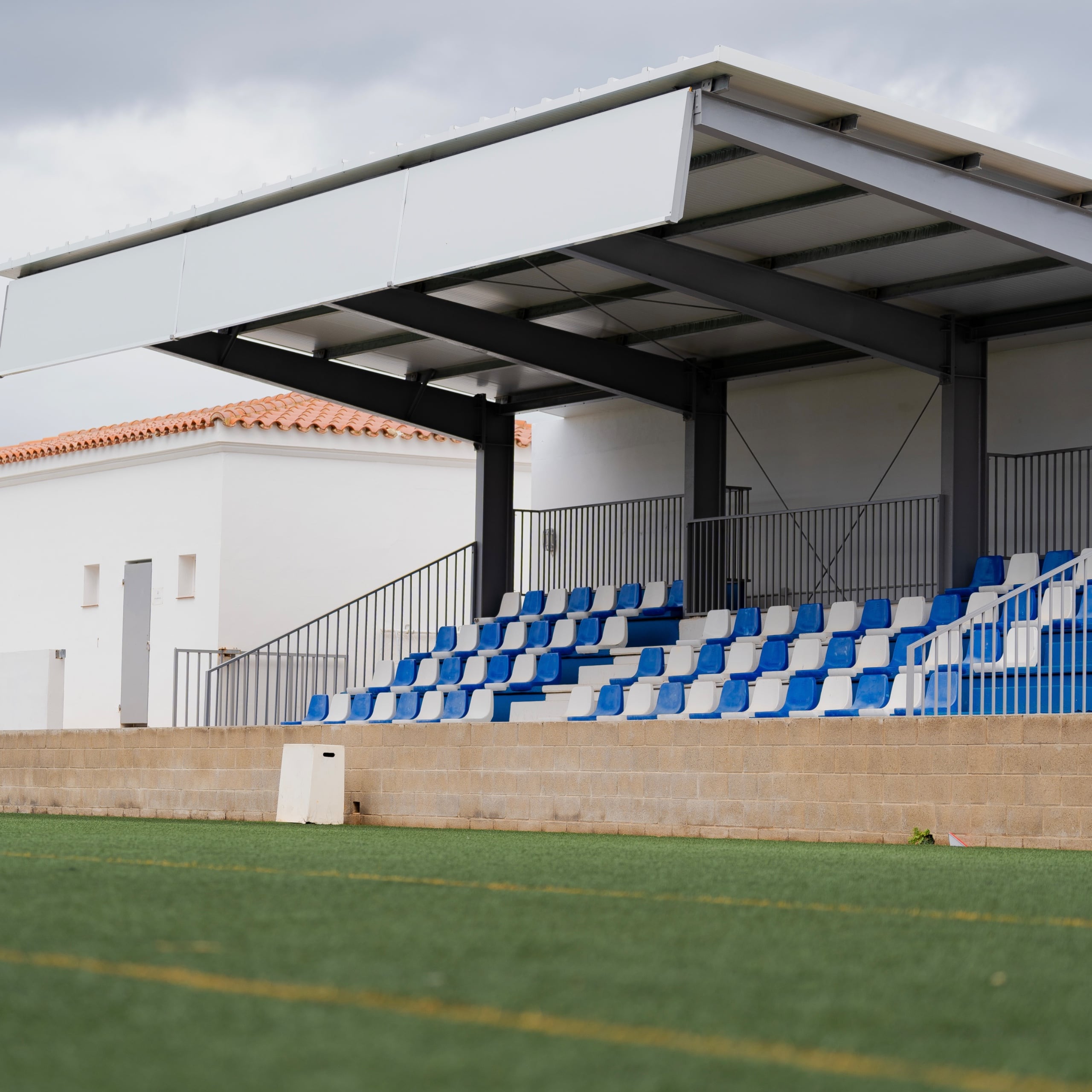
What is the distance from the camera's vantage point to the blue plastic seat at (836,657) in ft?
47.2

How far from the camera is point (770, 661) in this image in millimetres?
15070

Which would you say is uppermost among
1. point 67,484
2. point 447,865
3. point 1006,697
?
point 67,484

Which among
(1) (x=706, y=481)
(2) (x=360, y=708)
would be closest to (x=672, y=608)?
(1) (x=706, y=481)

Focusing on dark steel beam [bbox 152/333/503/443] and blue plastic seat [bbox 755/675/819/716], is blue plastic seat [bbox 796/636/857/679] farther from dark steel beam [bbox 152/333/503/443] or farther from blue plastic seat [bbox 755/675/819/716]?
dark steel beam [bbox 152/333/503/443]

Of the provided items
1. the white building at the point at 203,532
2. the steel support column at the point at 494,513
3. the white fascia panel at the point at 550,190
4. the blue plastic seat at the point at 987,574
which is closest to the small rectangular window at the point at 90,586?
the white building at the point at 203,532

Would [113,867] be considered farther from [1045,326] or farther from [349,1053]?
[1045,326]

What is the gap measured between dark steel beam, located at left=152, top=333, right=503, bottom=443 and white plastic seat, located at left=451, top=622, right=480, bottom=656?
8.08 feet

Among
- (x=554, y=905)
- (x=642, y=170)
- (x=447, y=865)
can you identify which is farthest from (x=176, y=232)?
(x=554, y=905)

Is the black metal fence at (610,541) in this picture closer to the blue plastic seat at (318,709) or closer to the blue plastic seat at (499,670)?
the blue plastic seat at (499,670)

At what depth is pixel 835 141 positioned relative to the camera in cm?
1138

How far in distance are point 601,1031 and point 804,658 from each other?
11592 mm

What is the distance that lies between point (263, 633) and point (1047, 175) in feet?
44.9

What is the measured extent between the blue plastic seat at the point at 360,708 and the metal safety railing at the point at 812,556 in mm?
3683

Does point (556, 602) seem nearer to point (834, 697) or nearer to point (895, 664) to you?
point (895, 664)
